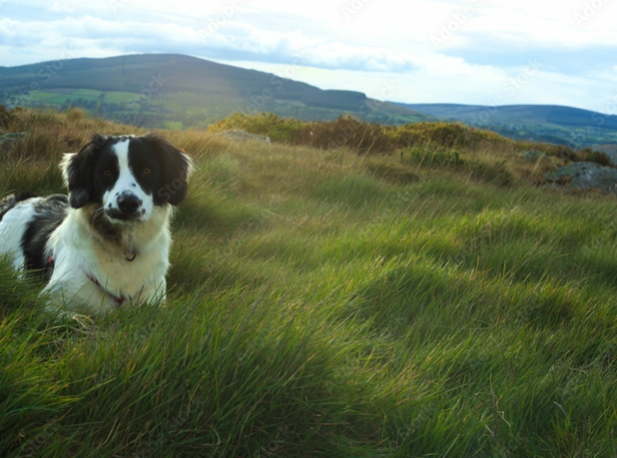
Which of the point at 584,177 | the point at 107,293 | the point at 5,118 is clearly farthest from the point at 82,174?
the point at 584,177

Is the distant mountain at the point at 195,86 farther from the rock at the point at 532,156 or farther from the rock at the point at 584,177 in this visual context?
the rock at the point at 584,177

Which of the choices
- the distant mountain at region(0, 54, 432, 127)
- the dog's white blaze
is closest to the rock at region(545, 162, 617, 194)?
the dog's white blaze

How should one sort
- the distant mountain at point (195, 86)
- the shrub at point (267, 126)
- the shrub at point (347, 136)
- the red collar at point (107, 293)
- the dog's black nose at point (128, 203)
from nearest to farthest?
the dog's black nose at point (128, 203), the red collar at point (107, 293), the shrub at point (347, 136), the shrub at point (267, 126), the distant mountain at point (195, 86)

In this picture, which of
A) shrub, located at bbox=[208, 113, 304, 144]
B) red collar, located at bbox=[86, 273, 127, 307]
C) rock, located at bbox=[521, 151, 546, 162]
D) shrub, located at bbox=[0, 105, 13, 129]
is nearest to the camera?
red collar, located at bbox=[86, 273, 127, 307]

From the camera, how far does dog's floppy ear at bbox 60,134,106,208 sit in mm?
3607

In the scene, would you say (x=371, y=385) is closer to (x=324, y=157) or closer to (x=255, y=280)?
(x=255, y=280)

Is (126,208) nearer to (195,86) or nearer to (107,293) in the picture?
(107,293)

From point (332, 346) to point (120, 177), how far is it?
6.76ft

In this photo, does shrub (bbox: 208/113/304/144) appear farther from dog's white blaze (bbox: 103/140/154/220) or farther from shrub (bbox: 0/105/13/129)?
dog's white blaze (bbox: 103/140/154/220)

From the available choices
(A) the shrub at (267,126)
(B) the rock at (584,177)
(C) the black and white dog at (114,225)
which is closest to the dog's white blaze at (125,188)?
(C) the black and white dog at (114,225)

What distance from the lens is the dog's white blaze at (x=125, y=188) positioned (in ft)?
11.2

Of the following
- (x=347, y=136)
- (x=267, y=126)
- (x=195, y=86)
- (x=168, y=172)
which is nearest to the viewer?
(x=168, y=172)

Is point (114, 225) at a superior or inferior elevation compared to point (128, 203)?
inferior

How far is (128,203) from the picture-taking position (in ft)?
11.1
